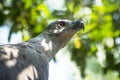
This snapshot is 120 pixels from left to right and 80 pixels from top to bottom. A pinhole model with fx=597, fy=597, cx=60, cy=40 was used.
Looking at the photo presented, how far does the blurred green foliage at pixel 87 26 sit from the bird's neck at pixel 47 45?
5.32 feet

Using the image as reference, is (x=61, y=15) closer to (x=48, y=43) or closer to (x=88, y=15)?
(x=88, y=15)

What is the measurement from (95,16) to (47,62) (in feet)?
9.12

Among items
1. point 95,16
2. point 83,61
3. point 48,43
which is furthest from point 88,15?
point 48,43

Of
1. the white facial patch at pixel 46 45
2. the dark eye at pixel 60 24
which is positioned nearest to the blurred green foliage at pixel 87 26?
the dark eye at pixel 60 24

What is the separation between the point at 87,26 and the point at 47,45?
2.30 m

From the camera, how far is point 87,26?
8734 millimetres

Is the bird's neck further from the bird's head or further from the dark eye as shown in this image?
the dark eye

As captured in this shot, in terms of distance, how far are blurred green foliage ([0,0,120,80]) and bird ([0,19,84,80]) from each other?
1586 mm

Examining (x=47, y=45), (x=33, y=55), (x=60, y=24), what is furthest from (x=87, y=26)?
(x=33, y=55)

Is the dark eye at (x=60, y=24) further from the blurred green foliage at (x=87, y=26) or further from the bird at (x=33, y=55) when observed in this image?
the blurred green foliage at (x=87, y=26)

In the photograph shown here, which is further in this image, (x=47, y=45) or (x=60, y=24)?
(x=60, y=24)

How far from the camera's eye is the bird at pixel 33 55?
18.7 ft

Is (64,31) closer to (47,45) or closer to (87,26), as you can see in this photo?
(47,45)

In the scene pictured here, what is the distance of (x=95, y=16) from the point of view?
878 centimetres
